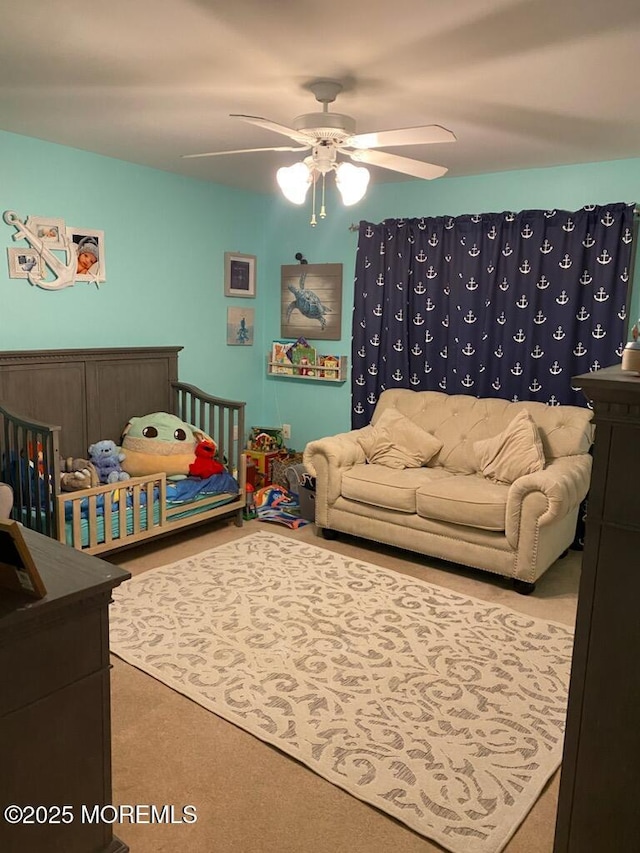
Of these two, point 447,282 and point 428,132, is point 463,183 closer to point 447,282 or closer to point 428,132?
point 447,282

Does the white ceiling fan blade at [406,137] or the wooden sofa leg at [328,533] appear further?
the wooden sofa leg at [328,533]

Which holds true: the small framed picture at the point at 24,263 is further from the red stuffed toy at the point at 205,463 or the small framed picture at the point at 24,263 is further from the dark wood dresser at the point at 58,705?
the dark wood dresser at the point at 58,705

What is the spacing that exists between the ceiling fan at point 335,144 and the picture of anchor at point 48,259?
5.79ft

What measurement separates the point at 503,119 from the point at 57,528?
116 inches

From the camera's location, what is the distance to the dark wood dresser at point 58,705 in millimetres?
1212

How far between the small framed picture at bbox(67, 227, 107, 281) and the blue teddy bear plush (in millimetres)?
1061

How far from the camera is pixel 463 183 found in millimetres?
4395

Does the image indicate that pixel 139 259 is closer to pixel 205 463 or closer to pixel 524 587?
pixel 205 463

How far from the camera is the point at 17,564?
4.01 feet

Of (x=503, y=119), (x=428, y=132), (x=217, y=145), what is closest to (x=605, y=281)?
(x=503, y=119)

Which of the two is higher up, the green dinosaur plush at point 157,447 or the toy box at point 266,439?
the green dinosaur plush at point 157,447

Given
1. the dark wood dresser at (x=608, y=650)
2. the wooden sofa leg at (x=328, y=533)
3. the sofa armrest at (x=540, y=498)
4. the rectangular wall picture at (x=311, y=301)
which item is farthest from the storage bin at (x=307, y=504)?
the dark wood dresser at (x=608, y=650)

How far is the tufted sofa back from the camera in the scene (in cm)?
386

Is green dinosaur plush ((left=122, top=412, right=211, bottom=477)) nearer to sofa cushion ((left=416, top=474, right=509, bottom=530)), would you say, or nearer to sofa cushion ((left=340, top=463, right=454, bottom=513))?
sofa cushion ((left=340, top=463, right=454, bottom=513))
